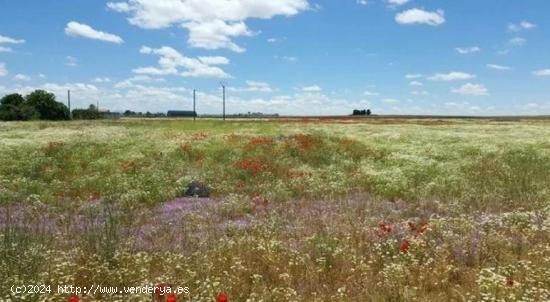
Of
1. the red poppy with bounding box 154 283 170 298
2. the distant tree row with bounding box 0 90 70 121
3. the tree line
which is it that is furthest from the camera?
the distant tree row with bounding box 0 90 70 121

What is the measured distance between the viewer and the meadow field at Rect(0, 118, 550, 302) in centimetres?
862

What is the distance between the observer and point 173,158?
30.1 m

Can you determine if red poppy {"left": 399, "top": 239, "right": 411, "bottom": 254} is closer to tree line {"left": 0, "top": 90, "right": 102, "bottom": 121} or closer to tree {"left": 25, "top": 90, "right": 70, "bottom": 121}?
tree line {"left": 0, "top": 90, "right": 102, "bottom": 121}

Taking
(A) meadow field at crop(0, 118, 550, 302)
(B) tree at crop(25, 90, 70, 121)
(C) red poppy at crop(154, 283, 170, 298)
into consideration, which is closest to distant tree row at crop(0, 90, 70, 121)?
(B) tree at crop(25, 90, 70, 121)

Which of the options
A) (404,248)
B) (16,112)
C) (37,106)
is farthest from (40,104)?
(404,248)

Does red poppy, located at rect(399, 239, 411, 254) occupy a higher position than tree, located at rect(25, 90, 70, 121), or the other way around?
tree, located at rect(25, 90, 70, 121)

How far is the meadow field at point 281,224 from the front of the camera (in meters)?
8.62

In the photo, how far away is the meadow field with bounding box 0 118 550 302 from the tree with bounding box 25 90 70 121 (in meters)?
94.3

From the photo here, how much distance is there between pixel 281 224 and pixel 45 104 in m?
118

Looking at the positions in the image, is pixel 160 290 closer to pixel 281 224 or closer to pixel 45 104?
pixel 281 224

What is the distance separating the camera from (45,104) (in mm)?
117375

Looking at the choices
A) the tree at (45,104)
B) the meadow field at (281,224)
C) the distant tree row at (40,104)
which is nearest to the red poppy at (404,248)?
the meadow field at (281,224)

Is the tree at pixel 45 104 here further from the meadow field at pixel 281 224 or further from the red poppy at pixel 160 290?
the red poppy at pixel 160 290

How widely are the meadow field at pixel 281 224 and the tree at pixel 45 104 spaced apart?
94.3 metres
